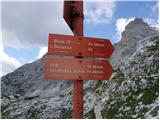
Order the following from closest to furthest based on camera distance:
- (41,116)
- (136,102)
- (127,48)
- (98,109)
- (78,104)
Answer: (78,104), (136,102), (98,109), (41,116), (127,48)

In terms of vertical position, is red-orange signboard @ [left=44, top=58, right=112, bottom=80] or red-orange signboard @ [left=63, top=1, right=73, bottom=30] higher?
red-orange signboard @ [left=63, top=1, right=73, bottom=30]

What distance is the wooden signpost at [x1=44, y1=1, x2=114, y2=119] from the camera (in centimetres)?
952

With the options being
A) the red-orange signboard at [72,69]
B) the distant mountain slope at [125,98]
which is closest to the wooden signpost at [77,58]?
the red-orange signboard at [72,69]

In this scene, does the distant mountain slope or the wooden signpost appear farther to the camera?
the distant mountain slope

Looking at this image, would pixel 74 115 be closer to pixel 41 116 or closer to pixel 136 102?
pixel 136 102

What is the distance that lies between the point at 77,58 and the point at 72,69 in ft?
1.25

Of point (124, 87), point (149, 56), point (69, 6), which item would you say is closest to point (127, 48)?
point (149, 56)

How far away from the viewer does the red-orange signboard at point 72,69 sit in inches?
373

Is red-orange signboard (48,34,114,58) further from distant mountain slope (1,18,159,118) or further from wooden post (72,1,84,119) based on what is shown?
distant mountain slope (1,18,159,118)

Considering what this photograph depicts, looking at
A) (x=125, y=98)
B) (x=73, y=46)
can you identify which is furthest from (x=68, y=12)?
(x=125, y=98)

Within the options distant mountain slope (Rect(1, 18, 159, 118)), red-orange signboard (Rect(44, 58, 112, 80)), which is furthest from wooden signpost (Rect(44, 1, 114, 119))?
distant mountain slope (Rect(1, 18, 159, 118))

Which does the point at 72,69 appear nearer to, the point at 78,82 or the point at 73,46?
the point at 78,82

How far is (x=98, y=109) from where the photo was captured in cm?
8150

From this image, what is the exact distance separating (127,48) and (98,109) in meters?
113
